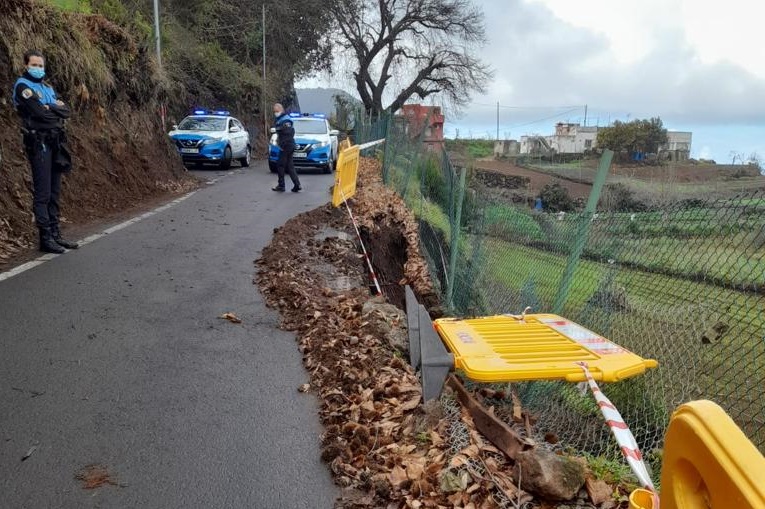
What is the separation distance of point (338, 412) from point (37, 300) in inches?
141

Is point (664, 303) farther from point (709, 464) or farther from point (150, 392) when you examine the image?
point (150, 392)

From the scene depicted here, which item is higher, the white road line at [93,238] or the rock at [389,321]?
the white road line at [93,238]

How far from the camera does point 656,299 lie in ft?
13.8

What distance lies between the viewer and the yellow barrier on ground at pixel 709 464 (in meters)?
1.24

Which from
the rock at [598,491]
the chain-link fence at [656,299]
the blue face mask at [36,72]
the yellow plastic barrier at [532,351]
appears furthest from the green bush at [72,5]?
the rock at [598,491]

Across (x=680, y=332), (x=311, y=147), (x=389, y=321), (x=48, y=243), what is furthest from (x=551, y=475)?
(x=311, y=147)

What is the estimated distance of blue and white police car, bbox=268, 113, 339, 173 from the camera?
2211 cm

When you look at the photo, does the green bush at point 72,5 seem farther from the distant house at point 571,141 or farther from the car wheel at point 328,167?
the distant house at point 571,141

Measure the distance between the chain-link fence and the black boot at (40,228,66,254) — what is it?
18.7 ft

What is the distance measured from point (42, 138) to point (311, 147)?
15.0m

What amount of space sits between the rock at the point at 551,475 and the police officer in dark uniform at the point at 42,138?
6.93 meters

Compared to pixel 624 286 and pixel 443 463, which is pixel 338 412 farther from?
pixel 624 286

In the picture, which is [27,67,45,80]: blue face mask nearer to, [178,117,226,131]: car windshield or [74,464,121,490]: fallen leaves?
[74,464,121,490]: fallen leaves

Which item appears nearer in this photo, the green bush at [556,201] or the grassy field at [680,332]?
the grassy field at [680,332]
